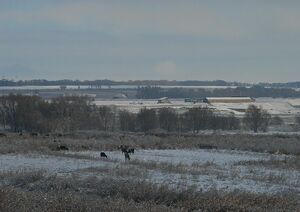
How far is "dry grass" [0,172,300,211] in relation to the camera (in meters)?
10.7

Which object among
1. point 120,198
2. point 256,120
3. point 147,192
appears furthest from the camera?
point 256,120

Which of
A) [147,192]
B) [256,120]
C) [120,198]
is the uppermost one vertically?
[120,198]

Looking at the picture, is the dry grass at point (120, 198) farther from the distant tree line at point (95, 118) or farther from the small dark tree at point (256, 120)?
the small dark tree at point (256, 120)

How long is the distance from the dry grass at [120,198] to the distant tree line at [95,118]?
8037cm

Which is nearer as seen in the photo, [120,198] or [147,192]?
[120,198]

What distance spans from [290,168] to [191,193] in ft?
51.6

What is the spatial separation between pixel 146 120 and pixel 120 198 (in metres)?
102

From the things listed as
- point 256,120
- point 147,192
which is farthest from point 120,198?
point 256,120

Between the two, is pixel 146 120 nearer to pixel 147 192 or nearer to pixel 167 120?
pixel 167 120

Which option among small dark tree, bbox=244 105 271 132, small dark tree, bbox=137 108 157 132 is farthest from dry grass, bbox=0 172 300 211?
small dark tree, bbox=244 105 271 132

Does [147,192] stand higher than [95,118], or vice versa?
[147,192]

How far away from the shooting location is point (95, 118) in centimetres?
12262

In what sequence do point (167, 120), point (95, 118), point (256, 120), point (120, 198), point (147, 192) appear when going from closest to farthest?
point (120, 198), point (147, 192), point (167, 120), point (95, 118), point (256, 120)

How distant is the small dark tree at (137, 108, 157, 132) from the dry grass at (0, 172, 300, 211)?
95.2m
